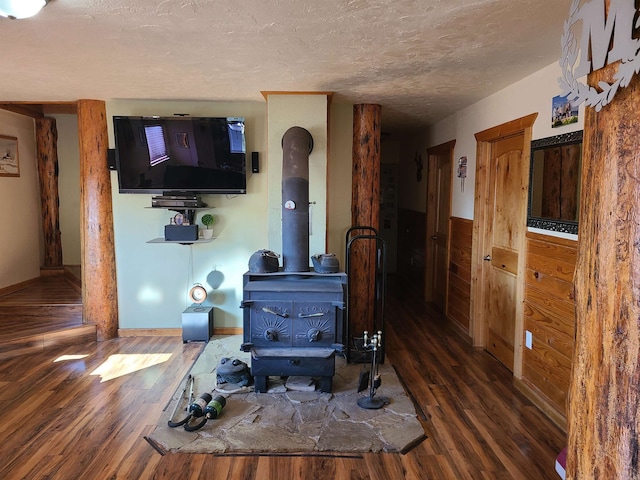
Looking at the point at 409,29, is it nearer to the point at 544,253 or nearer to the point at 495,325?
the point at 544,253

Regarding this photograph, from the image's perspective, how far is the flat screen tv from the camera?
380cm

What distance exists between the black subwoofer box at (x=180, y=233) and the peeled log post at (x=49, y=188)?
2.41 meters

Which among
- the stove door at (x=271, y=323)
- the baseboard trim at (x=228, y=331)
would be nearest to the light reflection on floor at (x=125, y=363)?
the baseboard trim at (x=228, y=331)

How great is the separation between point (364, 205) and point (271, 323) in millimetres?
1602

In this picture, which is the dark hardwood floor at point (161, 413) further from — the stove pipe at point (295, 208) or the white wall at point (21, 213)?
the white wall at point (21, 213)

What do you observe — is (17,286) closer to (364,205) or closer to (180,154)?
(180,154)

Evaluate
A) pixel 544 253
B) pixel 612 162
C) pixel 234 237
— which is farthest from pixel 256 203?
pixel 612 162

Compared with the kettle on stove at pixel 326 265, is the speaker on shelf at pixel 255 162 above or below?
above

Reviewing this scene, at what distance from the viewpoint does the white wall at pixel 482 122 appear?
9.45 ft

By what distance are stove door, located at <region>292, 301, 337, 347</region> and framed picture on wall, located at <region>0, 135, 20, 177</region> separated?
382 centimetres

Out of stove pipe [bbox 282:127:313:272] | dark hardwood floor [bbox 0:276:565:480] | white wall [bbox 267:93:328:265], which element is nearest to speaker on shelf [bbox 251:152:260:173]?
white wall [bbox 267:93:328:265]

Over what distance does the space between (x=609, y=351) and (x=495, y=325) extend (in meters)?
2.76

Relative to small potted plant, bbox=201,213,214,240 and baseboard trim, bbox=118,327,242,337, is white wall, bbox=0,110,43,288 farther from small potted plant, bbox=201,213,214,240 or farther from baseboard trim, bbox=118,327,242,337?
small potted plant, bbox=201,213,214,240

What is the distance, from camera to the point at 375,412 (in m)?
2.86
